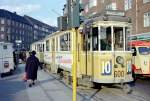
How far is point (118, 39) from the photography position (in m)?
17.7

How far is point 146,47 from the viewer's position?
966 inches

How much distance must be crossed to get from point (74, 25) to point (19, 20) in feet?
430

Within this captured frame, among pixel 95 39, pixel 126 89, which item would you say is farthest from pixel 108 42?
pixel 126 89

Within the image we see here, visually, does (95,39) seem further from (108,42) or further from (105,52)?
(105,52)

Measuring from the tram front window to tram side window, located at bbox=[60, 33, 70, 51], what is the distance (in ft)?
13.6

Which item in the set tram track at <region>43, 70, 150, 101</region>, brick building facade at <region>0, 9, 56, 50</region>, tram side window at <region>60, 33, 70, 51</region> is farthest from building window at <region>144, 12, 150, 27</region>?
brick building facade at <region>0, 9, 56, 50</region>

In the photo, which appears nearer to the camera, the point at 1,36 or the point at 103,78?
the point at 103,78

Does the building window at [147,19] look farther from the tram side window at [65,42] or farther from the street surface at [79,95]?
the street surface at [79,95]

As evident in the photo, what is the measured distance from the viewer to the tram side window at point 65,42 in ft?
69.8

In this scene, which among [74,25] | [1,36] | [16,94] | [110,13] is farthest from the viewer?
[1,36]

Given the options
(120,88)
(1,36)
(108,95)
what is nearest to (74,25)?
(108,95)

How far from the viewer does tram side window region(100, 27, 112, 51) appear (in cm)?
1733

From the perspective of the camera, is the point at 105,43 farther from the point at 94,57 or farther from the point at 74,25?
the point at 74,25

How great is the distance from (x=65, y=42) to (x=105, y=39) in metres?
5.21
